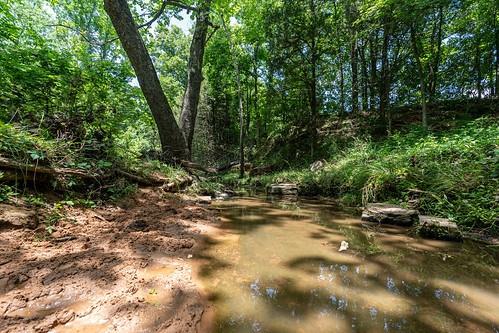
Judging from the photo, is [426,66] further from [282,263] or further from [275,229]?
[282,263]

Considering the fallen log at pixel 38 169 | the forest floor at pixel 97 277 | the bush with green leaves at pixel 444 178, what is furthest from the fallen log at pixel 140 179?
the bush with green leaves at pixel 444 178

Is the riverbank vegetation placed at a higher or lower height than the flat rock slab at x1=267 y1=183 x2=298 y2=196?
higher

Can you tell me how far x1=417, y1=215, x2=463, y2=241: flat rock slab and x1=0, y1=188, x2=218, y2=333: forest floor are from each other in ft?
9.61

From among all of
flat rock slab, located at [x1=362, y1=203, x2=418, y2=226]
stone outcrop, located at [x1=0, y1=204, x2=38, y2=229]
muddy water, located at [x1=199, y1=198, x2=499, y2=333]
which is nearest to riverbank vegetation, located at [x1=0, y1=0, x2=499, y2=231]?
stone outcrop, located at [x1=0, y1=204, x2=38, y2=229]

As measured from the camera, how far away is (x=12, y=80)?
12.1 ft

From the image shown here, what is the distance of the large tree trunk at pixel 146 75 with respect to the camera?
5.48m

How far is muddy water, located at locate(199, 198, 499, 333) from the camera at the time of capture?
1479 millimetres

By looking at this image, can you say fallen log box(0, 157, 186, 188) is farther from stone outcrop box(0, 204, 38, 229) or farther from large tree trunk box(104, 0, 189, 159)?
large tree trunk box(104, 0, 189, 159)

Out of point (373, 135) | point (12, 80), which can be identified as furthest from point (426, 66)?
point (12, 80)

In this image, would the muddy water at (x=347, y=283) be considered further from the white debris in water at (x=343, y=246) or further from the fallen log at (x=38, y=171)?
the fallen log at (x=38, y=171)

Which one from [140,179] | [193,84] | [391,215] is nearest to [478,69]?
[391,215]

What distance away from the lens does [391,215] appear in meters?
3.97

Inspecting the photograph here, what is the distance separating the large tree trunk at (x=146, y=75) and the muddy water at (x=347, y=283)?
377 centimetres

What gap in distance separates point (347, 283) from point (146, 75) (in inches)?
228
